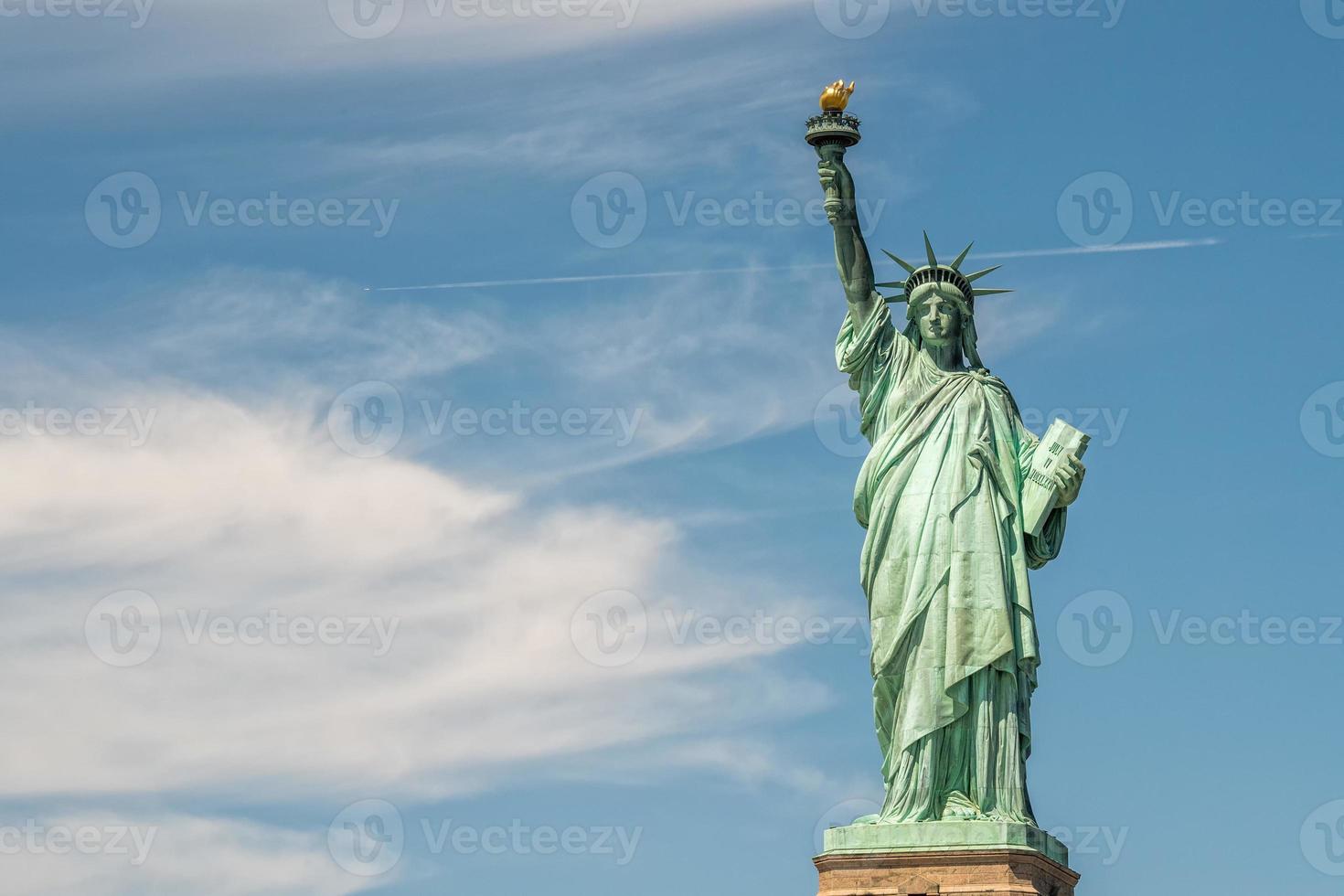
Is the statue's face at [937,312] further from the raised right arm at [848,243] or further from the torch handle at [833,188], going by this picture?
the torch handle at [833,188]

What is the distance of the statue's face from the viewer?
3078 cm

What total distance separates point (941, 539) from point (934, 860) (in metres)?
3.99

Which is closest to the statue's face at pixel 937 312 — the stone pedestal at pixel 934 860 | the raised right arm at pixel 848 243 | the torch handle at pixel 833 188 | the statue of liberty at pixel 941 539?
the statue of liberty at pixel 941 539

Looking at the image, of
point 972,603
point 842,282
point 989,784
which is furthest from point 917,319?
point 989,784

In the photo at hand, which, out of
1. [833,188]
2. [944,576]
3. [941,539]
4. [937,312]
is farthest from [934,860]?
[833,188]

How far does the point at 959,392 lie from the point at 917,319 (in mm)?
1155

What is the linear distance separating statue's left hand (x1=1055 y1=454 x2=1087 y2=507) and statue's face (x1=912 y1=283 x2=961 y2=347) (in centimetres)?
232

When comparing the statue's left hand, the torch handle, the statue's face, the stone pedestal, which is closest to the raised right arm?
the torch handle

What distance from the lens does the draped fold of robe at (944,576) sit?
94.5 ft

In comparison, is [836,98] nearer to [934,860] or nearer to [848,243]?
[848,243]

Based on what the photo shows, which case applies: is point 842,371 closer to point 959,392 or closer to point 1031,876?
point 959,392

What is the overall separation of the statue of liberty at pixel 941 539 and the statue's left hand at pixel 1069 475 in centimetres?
2

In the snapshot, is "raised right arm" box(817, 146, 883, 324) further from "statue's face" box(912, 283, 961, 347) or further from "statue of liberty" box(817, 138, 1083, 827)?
"statue's face" box(912, 283, 961, 347)

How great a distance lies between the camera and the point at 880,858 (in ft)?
92.0
